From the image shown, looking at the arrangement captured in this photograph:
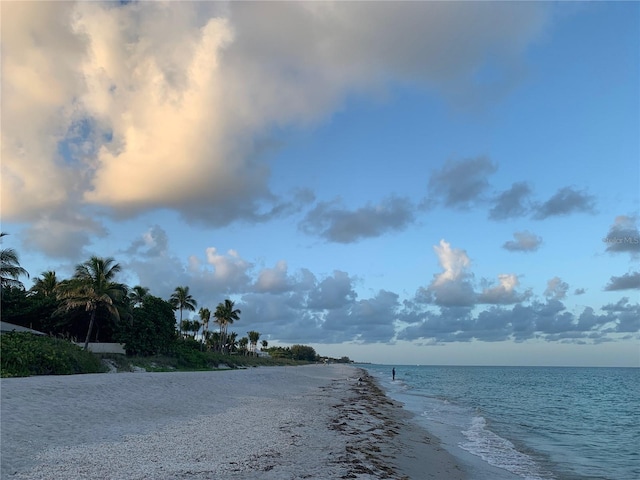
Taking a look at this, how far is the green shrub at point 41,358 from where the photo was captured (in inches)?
1062

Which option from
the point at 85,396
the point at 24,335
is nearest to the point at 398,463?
the point at 85,396

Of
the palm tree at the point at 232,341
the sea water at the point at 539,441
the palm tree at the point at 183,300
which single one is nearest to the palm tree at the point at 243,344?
the palm tree at the point at 232,341

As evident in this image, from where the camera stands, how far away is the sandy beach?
33.8 feet

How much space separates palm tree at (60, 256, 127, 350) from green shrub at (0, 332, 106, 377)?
1257cm

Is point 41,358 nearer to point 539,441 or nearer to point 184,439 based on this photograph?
point 184,439

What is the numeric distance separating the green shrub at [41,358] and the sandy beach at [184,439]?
8433 millimetres

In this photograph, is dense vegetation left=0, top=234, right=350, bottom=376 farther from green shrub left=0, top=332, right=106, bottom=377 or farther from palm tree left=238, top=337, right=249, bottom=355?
palm tree left=238, top=337, right=249, bottom=355

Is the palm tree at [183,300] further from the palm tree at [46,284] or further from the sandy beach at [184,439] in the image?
the sandy beach at [184,439]

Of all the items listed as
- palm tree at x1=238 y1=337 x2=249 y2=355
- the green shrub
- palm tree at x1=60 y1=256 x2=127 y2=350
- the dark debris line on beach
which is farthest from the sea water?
palm tree at x1=238 y1=337 x2=249 y2=355

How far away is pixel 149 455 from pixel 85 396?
892cm

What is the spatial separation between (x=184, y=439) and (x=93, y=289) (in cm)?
3932

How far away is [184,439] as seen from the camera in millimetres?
13359

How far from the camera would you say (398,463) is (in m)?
13.2

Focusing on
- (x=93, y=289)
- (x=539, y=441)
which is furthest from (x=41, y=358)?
(x=539, y=441)
